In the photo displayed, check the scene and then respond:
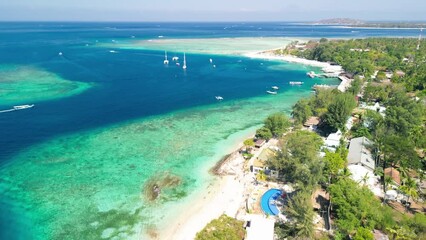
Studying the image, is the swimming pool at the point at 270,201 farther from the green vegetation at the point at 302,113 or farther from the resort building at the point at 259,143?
the green vegetation at the point at 302,113

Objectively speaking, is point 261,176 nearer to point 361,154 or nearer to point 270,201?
point 270,201

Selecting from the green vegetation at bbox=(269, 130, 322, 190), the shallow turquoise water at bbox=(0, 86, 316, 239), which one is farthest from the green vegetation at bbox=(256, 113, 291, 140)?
the green vegetation at bbox=(269, 130, 322, 190)

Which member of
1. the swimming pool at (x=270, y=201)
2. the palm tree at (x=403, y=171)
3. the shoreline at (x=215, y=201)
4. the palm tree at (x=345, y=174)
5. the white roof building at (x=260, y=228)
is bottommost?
the shoreline at (x=215, y=201)

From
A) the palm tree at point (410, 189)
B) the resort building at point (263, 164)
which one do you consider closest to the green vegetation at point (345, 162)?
the palm tree at point (410, 189)

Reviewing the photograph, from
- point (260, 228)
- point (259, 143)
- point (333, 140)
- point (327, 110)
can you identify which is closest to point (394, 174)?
point (333, 140)

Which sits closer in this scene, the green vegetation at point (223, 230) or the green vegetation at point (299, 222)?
the green vegetation at point (223, 230)

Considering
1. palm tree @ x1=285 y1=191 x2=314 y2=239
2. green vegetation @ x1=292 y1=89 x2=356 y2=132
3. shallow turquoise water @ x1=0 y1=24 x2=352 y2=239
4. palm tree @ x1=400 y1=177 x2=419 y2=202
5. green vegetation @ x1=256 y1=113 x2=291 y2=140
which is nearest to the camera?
palm tree @ x1=285 y1=191 x2=314 y2=239

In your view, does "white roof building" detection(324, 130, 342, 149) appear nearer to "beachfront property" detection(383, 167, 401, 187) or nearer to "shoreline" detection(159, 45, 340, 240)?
"beachfront property" detection(383, 167, 401, 187)
